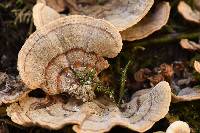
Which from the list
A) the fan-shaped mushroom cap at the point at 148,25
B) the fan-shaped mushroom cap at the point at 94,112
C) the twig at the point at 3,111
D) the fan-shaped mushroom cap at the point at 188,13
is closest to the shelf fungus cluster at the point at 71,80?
the fan-shaped mushroom cap at the point at 94,112

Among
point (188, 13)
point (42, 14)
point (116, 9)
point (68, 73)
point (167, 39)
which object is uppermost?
point (42, 14)

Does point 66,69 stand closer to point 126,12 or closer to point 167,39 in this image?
point 126,12

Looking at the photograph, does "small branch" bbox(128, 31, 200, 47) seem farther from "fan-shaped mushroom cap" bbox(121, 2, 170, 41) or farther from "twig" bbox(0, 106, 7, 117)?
"twig" bbox(0, 106, 7, 117)

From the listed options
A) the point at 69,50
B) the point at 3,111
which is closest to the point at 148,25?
the point at 69,50

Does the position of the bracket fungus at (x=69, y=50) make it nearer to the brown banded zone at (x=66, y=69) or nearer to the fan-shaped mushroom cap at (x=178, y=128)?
the brown banded zone at (x=66, y=69)

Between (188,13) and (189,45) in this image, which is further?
(188,13)
